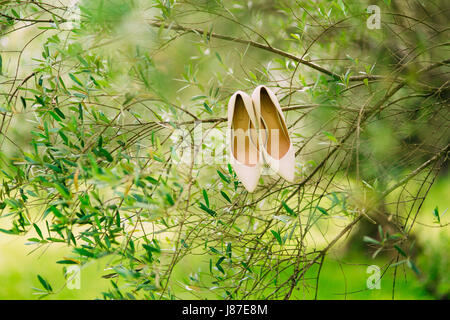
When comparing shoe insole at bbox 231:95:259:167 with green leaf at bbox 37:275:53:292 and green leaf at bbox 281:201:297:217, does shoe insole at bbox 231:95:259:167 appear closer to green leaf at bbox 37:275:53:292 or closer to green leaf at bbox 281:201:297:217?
green leaf at bbox 281:201:297:217

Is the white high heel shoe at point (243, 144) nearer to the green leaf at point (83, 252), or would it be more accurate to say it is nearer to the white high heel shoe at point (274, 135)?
the white high heel shoe at point (274, 135)

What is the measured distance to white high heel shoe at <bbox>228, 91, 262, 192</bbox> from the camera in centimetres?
122

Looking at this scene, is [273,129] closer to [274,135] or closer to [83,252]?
[274,135]

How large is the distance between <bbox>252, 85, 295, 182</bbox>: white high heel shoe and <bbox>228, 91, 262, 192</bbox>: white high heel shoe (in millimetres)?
35

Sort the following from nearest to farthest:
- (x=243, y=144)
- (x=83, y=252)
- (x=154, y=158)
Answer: (x=83, y=252), (x=154, y=158), (x=243, y=144)

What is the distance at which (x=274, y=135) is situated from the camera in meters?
1.40

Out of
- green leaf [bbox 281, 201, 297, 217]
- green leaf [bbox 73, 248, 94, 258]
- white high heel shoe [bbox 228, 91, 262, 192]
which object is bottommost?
green leaf [bbox 73, 248, 94, 258]

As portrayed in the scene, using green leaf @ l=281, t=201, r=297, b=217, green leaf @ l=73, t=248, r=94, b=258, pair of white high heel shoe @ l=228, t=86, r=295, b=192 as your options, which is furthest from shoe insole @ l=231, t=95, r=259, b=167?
green leaf @ l=73, t=248, r=94, b=258

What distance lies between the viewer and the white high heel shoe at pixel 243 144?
48.0 inches

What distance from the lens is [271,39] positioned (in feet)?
7.46

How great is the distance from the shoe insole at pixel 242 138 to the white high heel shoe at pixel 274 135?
5 centimetres

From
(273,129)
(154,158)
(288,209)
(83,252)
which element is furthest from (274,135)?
(83,252)

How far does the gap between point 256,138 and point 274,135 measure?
0.23 ft
